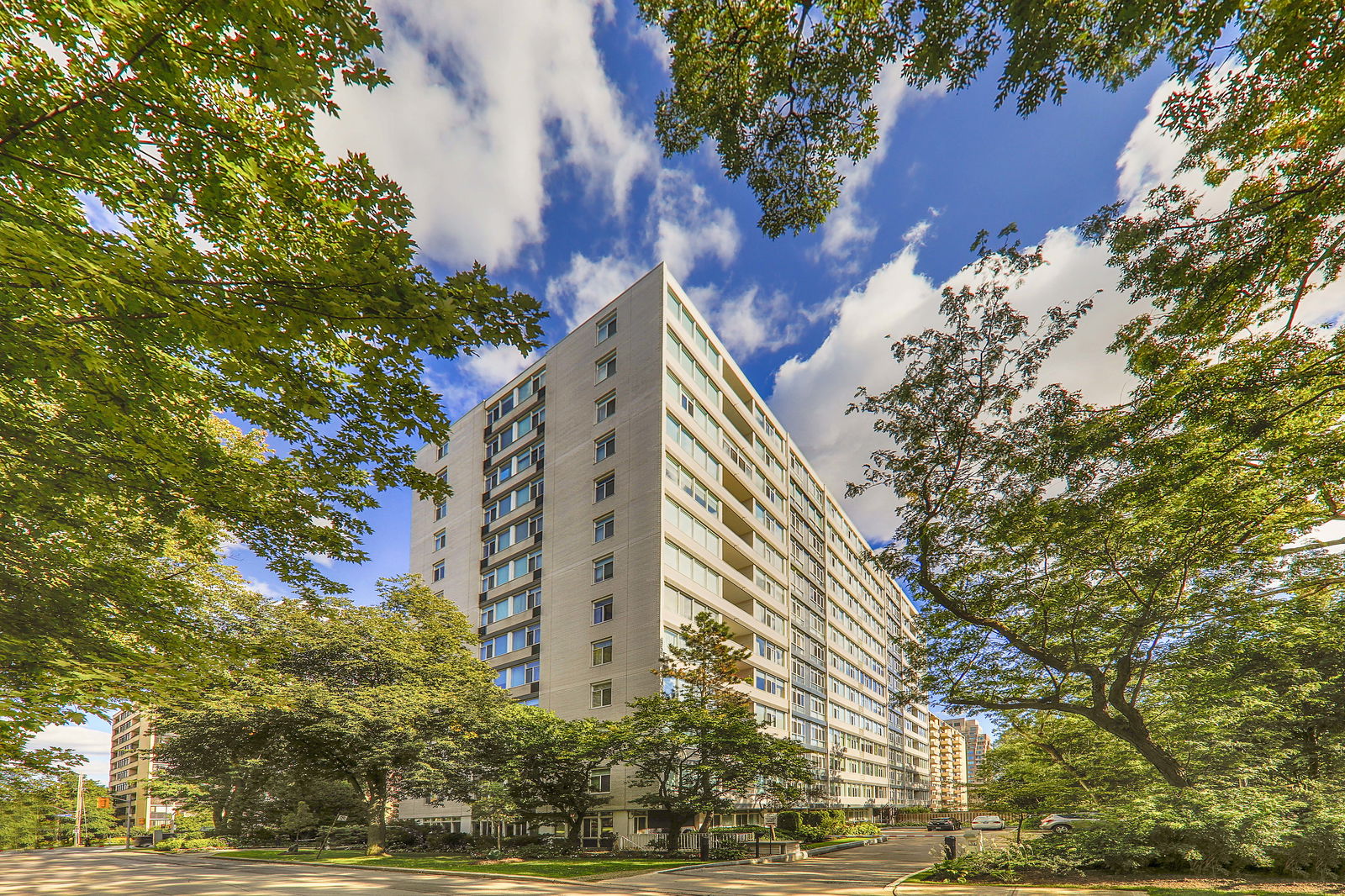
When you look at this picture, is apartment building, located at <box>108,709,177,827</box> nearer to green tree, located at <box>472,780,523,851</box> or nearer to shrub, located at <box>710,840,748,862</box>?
green tree, located at <box>472,780,523,851</box>

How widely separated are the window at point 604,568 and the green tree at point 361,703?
869cm

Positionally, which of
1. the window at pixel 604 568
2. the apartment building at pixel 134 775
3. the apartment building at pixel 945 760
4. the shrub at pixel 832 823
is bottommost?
the apartment building at pixel 945 760

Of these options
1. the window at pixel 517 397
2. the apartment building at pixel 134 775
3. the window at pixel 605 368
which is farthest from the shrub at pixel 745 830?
the apartment building at pixel 134 775

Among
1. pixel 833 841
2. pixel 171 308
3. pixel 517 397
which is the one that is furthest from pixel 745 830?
pixel 171 308

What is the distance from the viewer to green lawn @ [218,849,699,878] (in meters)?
23.2

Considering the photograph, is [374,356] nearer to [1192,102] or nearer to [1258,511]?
[1192,102]

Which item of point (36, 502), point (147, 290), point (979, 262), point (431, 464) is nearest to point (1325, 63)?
point (979, 262)

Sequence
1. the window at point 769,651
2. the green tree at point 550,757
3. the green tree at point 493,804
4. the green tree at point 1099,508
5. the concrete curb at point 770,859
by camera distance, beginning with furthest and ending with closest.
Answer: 1. the window at point 769,651
2. the green tree at point 493,804
3. the green tree at point 550,757
4. the concrete curb at point 770,859
5. the green tree at point 1099,508

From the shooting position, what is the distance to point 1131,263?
11.9m

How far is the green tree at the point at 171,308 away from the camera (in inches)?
208

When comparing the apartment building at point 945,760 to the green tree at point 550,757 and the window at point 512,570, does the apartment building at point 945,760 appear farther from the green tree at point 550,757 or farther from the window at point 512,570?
the green tree at point 550,757

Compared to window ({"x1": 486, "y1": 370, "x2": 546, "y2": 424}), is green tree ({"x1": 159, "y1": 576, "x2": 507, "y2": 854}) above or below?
below

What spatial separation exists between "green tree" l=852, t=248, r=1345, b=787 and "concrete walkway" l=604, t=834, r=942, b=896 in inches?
264

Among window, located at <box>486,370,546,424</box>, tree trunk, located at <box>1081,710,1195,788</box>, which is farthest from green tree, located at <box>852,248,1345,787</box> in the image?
window, located at <box>486,370,546,424</box>
